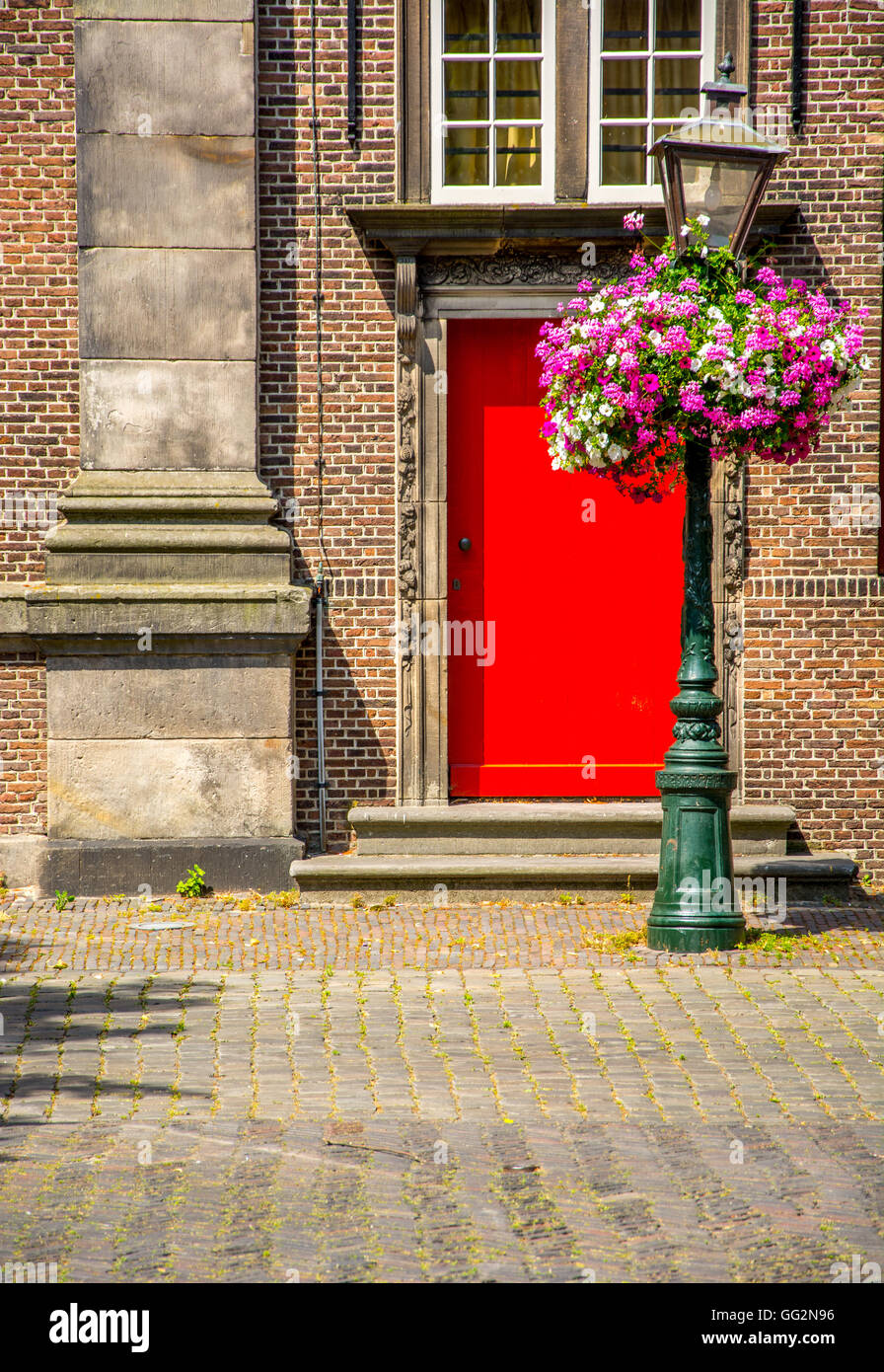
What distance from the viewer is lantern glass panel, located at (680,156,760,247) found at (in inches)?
284

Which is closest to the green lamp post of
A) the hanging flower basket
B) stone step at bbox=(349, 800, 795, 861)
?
the hanging flower basket

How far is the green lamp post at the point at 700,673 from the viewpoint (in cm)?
719

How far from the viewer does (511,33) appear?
9805 mm

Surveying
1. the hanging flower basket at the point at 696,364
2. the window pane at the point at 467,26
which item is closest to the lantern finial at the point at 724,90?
the hanging flower basket at the point at 696,364

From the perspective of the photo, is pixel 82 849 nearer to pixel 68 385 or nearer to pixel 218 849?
pixel 218 849

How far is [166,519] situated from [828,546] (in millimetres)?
4421

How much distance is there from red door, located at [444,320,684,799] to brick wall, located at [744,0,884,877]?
0.65m


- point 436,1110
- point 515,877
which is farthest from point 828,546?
point 436,1110

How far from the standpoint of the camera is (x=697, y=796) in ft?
24.6

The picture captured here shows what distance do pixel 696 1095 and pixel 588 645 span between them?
5024mm

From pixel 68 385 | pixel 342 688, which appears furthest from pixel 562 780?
pixel 68 385

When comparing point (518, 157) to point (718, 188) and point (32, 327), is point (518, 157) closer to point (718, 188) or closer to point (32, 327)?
point (718, 188)

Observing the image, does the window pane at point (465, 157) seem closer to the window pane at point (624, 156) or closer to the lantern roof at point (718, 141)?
the window pane at point (624, 156)

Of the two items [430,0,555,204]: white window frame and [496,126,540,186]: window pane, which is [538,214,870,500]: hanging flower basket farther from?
[496,126,540,186]: window pane
